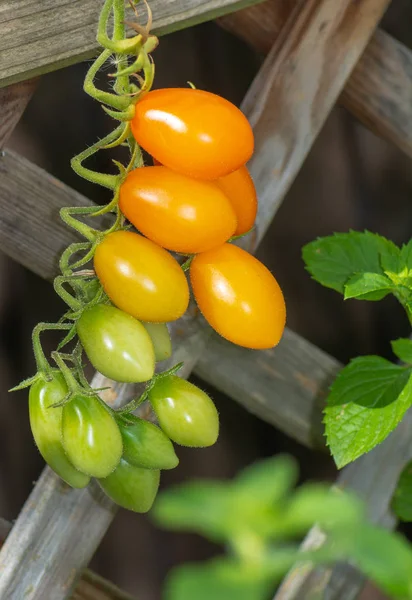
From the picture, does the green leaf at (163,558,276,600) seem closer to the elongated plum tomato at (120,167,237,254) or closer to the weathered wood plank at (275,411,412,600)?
the elongated plum tomato at (120,167,237,254)

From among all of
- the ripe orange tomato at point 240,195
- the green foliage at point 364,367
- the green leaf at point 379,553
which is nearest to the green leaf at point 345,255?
the green foliage at point 364,367

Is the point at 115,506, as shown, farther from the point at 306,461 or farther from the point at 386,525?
the point at 306,461

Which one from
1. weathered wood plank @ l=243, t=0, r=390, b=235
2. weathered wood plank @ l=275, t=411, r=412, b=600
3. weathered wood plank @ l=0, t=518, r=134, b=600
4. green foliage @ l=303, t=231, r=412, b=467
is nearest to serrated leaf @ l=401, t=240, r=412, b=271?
green foliage @ l=303, t=231, r=412, b=467

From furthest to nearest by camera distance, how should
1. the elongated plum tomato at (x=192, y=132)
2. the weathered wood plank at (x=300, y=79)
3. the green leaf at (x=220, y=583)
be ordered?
the weathered wood plank at (x=300, y=79) → the elongated plum tomato at (x=192, y=132) → the green leaf at (x=220, y=583)

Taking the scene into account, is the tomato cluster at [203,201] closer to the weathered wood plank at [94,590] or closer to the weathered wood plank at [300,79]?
the weathered wood plank at [300,79]

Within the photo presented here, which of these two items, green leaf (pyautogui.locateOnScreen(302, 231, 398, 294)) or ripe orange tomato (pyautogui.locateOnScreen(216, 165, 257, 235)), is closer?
ripe orange tomato (pyautogui.locateOnScreen(216, 165, 257, 235))

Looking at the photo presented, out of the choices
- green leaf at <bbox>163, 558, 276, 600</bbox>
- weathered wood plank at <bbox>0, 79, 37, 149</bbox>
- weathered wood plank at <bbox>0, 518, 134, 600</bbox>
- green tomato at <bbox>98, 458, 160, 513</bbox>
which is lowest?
weathered wood plank at <bbox>0, 518, 134, 600</bbox>

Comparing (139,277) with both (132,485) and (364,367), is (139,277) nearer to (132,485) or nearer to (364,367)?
(132,485)

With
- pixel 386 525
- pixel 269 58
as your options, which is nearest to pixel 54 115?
pixel 269 58
